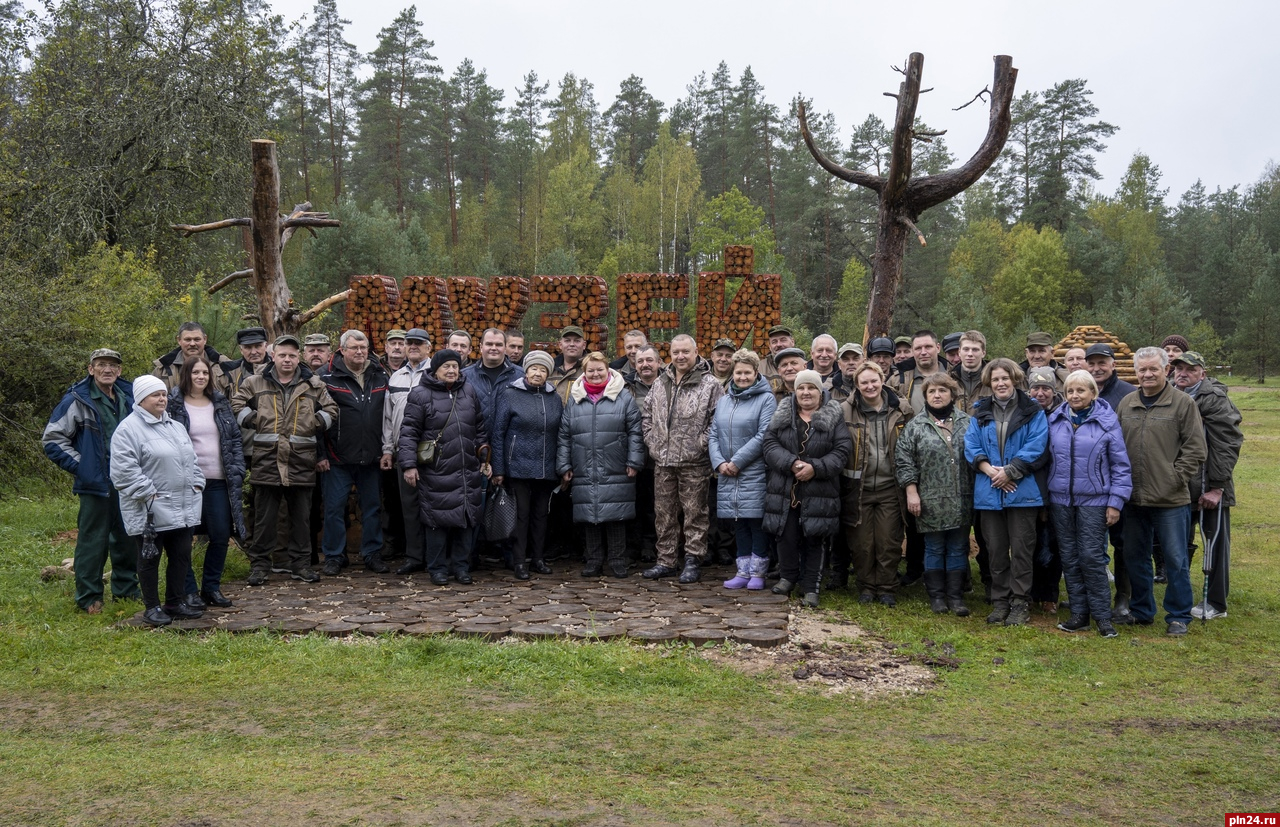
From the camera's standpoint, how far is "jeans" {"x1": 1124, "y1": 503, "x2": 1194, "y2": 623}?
6.50 meters

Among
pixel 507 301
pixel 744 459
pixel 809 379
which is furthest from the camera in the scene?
pixel 507 301

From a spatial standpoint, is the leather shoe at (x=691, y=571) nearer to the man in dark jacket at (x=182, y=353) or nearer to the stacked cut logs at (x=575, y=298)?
the stacked cut logs at (x=575, y=298)

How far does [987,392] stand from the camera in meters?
7.31

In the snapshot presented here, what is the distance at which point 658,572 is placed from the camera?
7832 millimetres

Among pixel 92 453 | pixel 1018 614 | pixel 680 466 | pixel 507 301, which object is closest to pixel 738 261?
pixel 507 301

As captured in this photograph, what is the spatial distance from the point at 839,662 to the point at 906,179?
597 centimetres

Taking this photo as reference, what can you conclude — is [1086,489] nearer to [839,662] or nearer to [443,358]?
[839,662]

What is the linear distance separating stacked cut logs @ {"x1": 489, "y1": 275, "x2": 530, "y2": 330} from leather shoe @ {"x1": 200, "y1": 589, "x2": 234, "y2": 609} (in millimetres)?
4622

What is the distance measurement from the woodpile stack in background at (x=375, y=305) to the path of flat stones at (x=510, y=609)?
3.67m

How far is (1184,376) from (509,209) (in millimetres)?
35228

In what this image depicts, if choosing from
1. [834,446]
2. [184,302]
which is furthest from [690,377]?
[184,302]

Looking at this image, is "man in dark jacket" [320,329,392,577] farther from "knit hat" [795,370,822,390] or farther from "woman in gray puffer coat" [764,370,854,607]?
"knit hat" [795,370,822,390]

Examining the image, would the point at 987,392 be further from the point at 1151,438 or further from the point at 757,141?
the point at 757,141

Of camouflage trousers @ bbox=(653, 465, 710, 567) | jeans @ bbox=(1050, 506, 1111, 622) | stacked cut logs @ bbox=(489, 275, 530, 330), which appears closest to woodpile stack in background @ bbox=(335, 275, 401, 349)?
stacked cut logs @ bbox=(489, 275, 530, 330)
